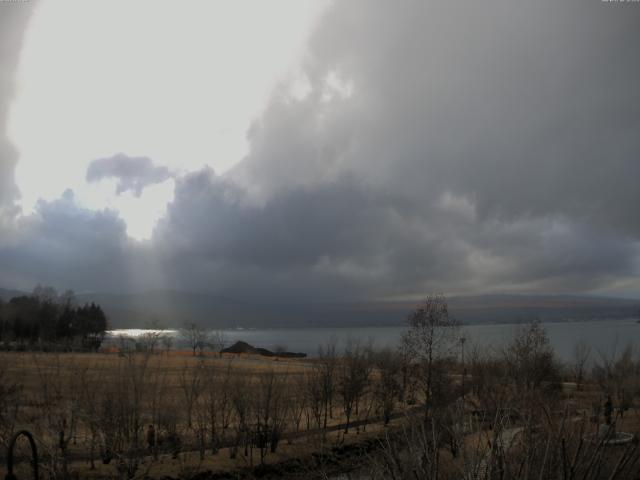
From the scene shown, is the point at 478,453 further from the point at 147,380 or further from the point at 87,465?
the point at 147,380

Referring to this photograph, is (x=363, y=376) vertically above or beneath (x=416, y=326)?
beneath

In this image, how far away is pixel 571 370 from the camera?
232 feet

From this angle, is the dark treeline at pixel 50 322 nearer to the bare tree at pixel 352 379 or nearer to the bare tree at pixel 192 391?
the bare tree at pixel 352 379

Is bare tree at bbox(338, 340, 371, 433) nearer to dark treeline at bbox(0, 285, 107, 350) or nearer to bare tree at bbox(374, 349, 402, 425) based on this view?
bare tree at bbox(374, 349, 402, 425)

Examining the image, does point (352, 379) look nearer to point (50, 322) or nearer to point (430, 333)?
point (430, 333)

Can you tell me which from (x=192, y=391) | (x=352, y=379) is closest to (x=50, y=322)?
(x=352, y=379)

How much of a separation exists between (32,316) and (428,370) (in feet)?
385

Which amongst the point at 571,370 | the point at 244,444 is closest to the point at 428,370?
the point at 244,444

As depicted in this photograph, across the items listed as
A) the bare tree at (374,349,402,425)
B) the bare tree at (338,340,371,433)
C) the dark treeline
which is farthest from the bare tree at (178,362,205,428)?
the dark treeline

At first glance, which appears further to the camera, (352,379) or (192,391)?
(352,379)

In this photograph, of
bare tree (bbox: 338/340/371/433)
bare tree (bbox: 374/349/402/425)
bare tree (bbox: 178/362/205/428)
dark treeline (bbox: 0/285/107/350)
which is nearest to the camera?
bare tree (bbox: 178/362/205/428)

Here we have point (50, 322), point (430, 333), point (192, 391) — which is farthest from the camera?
point (50, 322)

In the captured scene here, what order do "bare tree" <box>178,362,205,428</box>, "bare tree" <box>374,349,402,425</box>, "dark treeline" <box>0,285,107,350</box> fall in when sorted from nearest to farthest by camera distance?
1. "bare tree" <box>178,362,205,428</box>
2. "bare tree" <box>374,349,402,425</box>
3. "dark treeline" <box>0,285,107,350</box>

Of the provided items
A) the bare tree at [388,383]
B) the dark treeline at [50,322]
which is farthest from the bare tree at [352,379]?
the dark treeline at [50,322]
